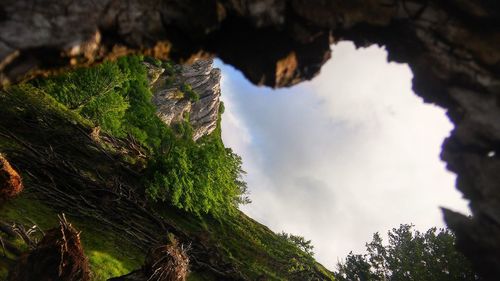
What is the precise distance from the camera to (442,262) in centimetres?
1812

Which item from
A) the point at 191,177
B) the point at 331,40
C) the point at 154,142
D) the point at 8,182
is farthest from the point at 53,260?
the point at 154,142

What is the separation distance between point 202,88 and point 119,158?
4179cm

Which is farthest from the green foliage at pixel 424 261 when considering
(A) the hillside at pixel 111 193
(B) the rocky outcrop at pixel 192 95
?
(B) the rocky outcrop at pixel 192 95

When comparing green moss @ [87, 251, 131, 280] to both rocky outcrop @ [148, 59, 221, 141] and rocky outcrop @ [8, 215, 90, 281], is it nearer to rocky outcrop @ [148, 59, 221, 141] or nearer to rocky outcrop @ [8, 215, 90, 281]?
rocky outcrop @ [8, 215, 90, 281]

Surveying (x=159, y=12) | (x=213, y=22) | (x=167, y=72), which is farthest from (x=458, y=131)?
(x=167, y=72)

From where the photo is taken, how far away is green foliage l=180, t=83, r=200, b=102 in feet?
167

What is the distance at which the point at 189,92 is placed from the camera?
5125 centimetres

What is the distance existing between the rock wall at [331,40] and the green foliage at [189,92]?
4656cm

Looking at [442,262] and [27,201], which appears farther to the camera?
[442,262]

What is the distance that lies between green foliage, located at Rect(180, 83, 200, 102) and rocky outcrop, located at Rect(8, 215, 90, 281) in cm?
4491

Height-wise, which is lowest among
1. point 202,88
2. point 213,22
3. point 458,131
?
point 213,22

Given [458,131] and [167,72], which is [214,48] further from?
[167,72]

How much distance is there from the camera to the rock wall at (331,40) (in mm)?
4277

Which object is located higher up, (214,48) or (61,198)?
(214,48)
